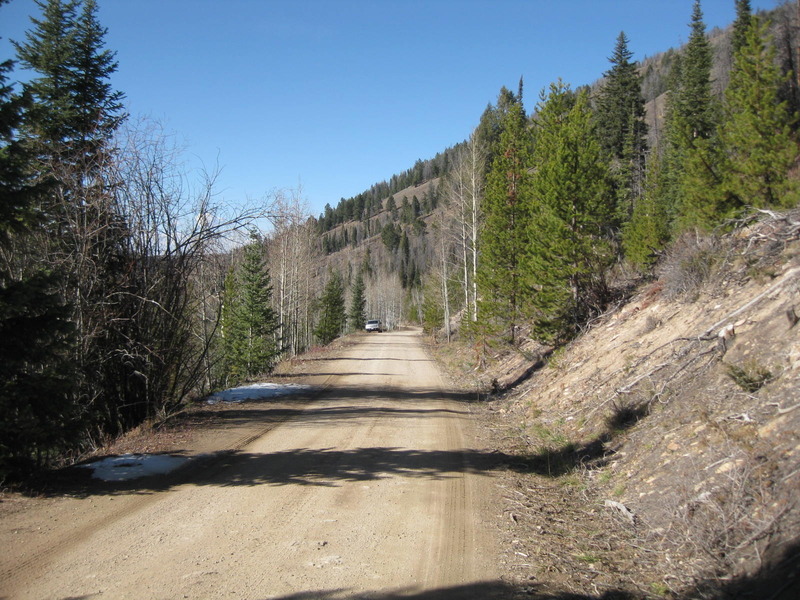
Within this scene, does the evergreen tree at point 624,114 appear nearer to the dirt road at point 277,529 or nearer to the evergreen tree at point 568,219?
the evergreen tree at point 568,219

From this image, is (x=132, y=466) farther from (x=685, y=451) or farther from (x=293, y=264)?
(x=293, y=264)

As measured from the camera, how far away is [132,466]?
751 cm

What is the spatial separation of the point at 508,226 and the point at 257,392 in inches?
402

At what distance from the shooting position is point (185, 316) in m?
11.9

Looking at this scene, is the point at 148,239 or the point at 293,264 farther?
the point at 293,264

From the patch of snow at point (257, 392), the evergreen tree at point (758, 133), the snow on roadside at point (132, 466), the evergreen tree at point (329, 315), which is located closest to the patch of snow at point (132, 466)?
the snow on roadside at point (132, 466)

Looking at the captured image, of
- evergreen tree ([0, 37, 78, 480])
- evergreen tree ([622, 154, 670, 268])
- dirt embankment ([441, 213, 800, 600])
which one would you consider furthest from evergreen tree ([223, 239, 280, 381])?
evergreen tree ([0, 37, 78, 480])

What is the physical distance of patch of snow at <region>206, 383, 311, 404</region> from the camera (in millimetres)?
13844

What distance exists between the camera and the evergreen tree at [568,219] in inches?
543

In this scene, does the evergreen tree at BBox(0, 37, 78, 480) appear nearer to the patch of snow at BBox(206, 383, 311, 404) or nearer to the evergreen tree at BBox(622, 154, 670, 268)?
the patch of snow at BBox(206, 383, 311, 404)

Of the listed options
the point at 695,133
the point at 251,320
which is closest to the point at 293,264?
the point at 251,320

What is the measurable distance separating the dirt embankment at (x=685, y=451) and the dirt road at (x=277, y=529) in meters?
0.80

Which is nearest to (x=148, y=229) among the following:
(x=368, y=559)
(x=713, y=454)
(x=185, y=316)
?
(x=185, y=316)

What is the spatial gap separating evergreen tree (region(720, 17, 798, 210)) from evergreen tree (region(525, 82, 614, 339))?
592 centimetres
